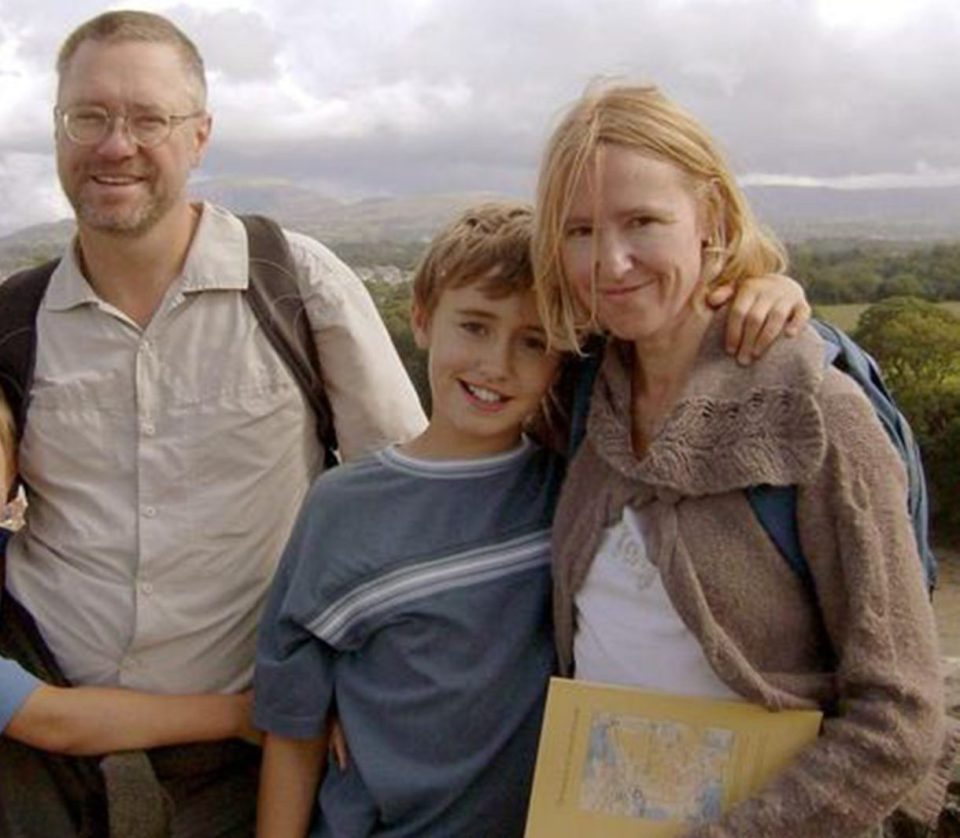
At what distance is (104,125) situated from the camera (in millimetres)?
3744

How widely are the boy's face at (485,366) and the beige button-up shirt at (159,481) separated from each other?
28.5 inches

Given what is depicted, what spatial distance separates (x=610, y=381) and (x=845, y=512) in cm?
70

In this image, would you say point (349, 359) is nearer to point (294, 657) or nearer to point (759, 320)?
point (294, 657)

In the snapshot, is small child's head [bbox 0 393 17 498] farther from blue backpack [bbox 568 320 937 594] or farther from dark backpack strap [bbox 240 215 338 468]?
blue backpack [bbox 568 320 937 594]

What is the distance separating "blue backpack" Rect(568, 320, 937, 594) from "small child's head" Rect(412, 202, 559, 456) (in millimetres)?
715

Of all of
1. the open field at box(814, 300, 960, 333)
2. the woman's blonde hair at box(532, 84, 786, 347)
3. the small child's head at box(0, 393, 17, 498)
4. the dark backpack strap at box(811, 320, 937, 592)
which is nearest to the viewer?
the dark backpack strap at box(811, 320, 937, 592)

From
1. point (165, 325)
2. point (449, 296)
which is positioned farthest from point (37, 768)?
point (449, 296)

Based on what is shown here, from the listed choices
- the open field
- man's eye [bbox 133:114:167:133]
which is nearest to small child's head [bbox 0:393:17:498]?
man's eye [bbox 133:114:167:133]

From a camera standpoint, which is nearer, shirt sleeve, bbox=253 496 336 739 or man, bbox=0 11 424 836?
shirt sleeve, bbox=253 496 336 739

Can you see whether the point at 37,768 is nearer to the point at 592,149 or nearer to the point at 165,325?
the point at 165,325

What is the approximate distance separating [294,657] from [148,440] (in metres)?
0.88

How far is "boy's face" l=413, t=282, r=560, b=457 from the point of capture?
3.20m

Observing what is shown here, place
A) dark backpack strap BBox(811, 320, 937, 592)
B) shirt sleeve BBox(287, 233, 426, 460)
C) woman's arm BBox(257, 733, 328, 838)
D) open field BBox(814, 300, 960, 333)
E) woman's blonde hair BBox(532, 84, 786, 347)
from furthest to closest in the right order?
1. open field BBox(814, 300, 960, 333)
2. shirt sleeve BBox(287, 233, 426, 460)
3. woman's arm BBox(257, 733, 328, 838)
4. woman's blonde hair BBox(532, 84, 786, 347)
5. dark backpack strap BBox(811, 320, 937, 592)

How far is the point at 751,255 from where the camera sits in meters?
2.92
